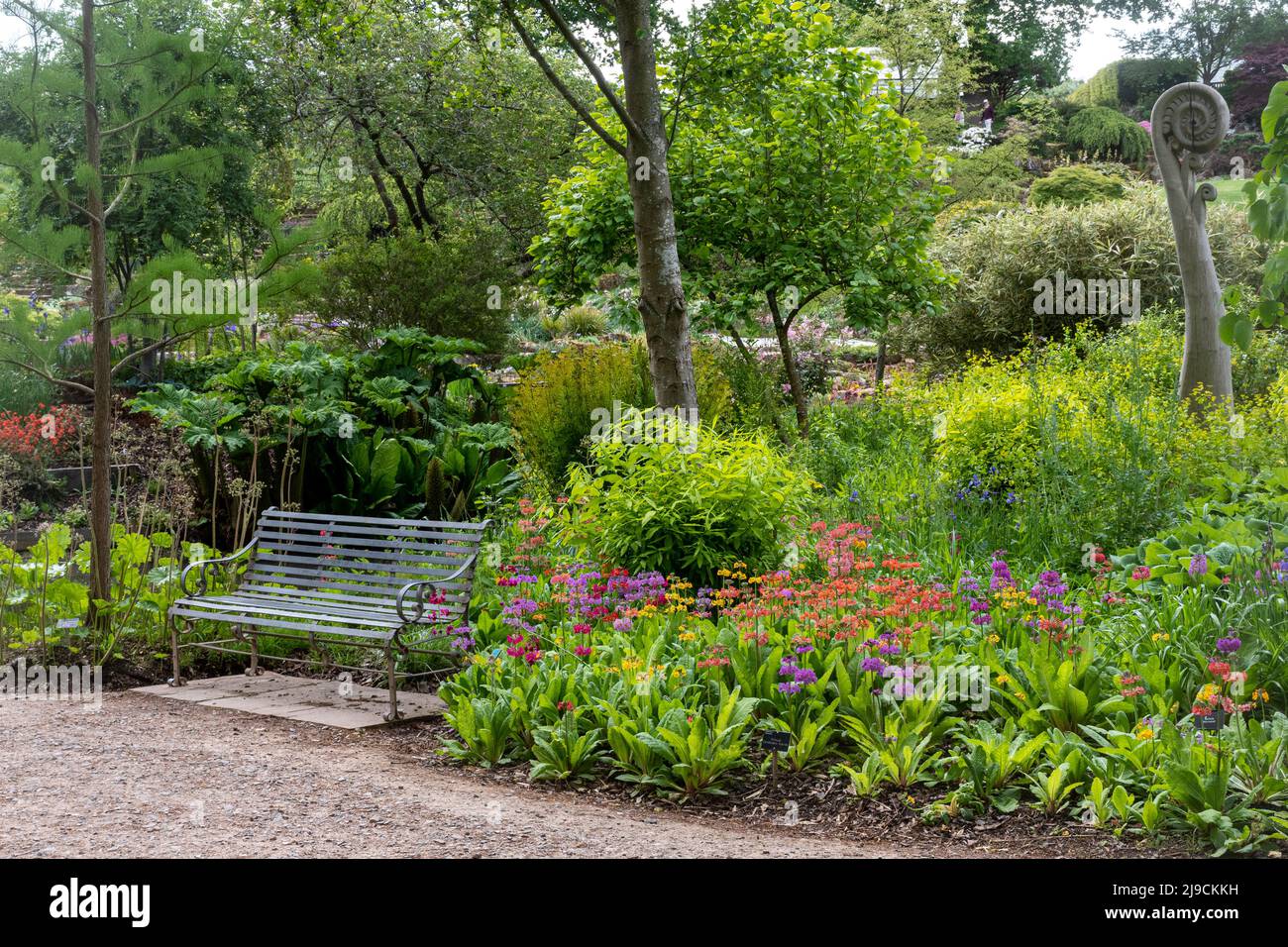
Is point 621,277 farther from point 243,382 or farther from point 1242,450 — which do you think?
point 1242,450

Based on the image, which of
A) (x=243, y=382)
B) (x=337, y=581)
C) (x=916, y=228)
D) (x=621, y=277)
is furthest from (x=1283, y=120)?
(x=621, y=277)

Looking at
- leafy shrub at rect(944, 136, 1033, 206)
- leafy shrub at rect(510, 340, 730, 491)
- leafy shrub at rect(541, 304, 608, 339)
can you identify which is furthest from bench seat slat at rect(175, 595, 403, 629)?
leafy shrub at rect(944, 136, 1033, 206)

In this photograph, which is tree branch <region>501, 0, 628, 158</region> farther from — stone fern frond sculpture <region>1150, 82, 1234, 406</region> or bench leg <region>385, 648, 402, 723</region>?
stone fern frond sculpture <region>1150, 82, 1234, 406</region>

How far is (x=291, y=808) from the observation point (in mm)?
3514

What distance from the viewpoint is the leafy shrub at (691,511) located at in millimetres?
5363

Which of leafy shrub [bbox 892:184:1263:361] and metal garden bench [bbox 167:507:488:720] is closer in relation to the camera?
metal garden bench [bbox 167:507:488:720]

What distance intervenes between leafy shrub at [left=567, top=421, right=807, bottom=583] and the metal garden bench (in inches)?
25.4

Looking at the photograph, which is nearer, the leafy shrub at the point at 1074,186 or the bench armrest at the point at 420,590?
the bench armrest at the point at 420,590

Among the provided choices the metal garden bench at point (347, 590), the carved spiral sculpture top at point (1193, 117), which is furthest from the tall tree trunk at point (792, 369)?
the metal garden bench at point (347, 590)

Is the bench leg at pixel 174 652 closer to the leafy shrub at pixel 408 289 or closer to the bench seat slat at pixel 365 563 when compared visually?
the bench seat slat at pixel 365 563

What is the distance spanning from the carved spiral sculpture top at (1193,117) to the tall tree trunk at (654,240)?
3.35 metres

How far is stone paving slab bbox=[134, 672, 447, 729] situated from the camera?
491cm

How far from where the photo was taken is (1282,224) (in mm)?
3227

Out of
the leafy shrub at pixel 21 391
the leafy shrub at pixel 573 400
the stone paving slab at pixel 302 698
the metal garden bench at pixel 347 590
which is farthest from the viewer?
the leafy shrub at pixel 21 391
